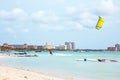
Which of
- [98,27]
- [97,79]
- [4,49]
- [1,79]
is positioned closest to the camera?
[1,79]

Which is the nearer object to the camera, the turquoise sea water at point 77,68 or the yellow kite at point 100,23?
the yellow kite at point 100,23

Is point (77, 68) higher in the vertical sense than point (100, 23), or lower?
lower

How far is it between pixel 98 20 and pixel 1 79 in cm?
1066

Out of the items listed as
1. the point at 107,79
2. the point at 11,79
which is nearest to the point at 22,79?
the point at 11,79

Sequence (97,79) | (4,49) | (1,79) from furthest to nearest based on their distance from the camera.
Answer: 1. (4,49)
2. (97,79)
3. (1,79)

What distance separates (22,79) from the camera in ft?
47.5

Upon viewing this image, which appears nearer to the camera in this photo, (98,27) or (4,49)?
(98,27)

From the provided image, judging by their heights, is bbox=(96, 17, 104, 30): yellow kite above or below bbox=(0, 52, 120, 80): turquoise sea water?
above

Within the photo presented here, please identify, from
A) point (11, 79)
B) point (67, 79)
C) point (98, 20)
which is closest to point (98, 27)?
point (98, 20)

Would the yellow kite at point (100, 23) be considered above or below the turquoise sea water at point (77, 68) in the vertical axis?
above

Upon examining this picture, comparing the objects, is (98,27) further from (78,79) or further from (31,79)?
(31,79)

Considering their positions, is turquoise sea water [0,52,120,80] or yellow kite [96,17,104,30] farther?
turquoise sea water [0,52,120,80]

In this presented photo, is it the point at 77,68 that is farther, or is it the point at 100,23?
the point at 77,68

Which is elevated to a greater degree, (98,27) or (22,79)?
(98,27)
